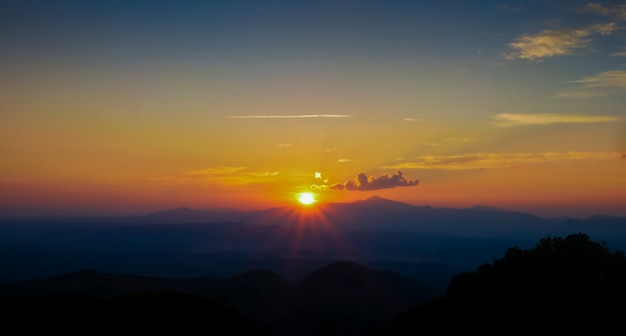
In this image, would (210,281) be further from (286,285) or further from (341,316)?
(341,316)

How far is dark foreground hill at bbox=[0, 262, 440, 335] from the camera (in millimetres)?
43594

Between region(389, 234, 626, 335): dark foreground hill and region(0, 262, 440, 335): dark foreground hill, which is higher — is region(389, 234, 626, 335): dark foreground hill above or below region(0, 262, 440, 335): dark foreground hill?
above

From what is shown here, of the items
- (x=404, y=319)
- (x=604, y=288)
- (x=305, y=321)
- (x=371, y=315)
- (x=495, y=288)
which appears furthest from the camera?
(x=371, y=315)

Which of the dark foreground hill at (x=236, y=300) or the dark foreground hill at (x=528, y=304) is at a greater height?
the dark foreground hill at (x=528, y=304)

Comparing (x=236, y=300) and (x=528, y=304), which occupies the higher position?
(x=528, y=304)

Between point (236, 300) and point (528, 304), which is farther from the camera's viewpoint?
point (236, 300)

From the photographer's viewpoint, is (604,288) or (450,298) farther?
(450,298)

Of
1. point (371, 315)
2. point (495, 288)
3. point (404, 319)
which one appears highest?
point (495, 288)

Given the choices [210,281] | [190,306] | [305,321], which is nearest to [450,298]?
[190,306]

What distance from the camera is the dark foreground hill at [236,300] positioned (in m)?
43.6

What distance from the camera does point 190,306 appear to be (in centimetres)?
4628

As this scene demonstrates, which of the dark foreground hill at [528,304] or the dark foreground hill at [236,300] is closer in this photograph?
the dark foreground hill at [528,304]

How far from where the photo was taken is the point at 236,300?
97562 millimetres

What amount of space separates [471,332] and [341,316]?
56.8 metres
